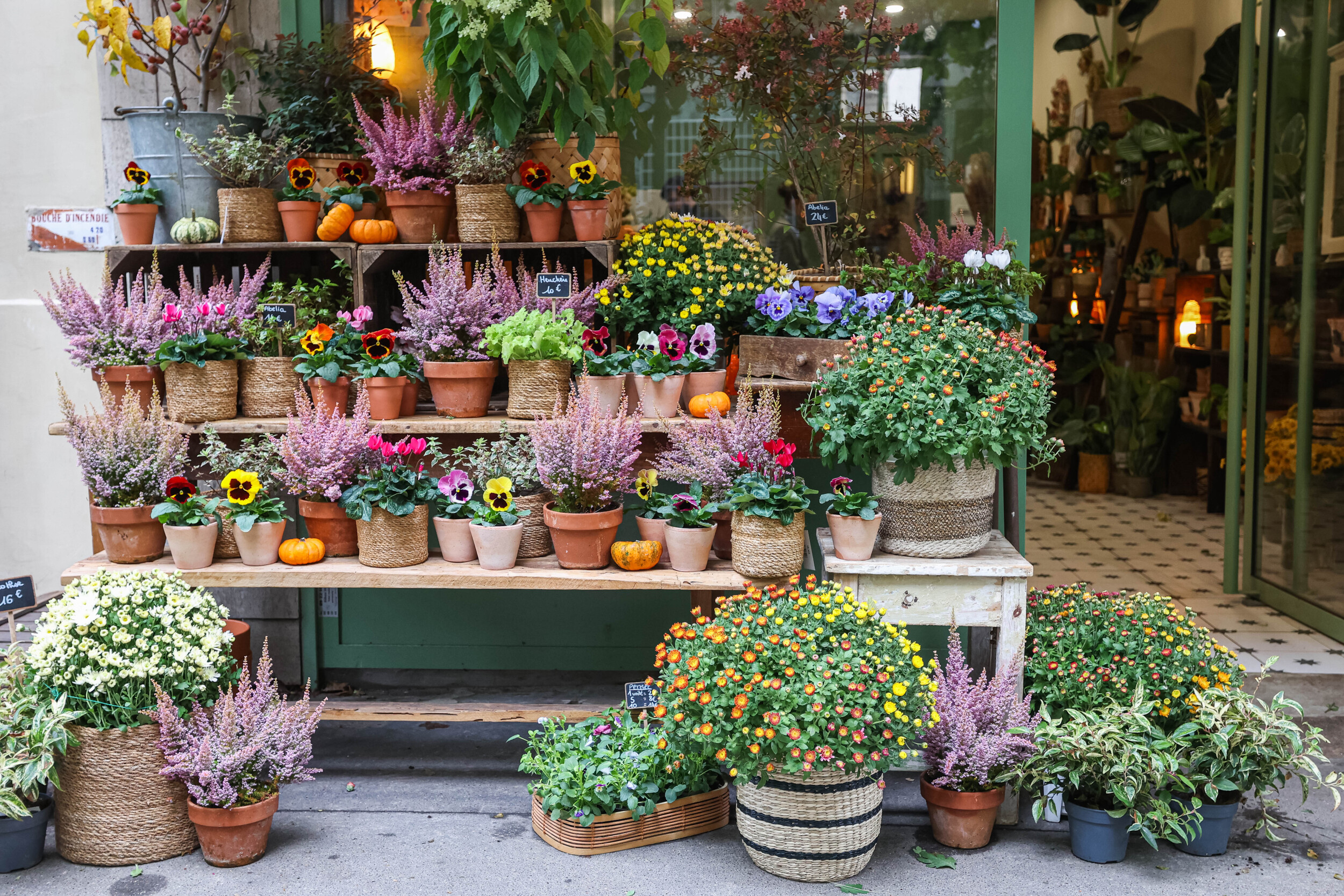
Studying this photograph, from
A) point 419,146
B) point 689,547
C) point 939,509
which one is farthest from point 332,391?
point 939,509

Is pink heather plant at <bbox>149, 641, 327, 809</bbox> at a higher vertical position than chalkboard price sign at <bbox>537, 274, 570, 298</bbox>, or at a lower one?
lower

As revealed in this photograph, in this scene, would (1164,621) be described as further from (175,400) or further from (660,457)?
(175,400)

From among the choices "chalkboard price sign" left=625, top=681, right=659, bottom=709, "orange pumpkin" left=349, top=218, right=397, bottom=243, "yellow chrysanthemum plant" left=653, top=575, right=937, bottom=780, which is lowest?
"chalkboard price sign" left=625, top=681, right=659, bottom=709

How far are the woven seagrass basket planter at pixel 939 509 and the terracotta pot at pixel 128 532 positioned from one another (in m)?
2.10

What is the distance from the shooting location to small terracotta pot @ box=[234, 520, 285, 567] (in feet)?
10.6

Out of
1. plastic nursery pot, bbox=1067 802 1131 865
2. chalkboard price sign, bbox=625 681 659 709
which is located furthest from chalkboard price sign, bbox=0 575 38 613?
plastic nursery pot, bbox=1067 802 1131 865

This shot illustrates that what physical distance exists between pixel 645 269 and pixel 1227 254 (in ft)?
15.5

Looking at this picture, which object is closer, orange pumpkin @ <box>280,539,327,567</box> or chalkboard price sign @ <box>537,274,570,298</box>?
orange pumpkin @ <box>280,539,327,567</box>

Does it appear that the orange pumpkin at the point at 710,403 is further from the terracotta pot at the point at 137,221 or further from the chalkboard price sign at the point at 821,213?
the terracotta pot at the point at 137,221

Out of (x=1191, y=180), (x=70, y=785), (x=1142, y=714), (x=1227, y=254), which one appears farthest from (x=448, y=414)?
(x=1191, y=180)

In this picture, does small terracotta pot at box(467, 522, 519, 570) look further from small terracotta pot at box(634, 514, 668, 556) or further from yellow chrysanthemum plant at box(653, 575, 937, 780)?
yellow chrysanthemum plant at box(653, 575, 937, 780)

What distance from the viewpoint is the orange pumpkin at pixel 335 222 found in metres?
3.63

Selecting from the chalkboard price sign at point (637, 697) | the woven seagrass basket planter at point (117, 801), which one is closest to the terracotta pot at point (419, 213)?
the chalkboard price sign at point (637, 697)

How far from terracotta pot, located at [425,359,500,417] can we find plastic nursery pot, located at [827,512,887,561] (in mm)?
1106
